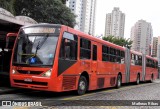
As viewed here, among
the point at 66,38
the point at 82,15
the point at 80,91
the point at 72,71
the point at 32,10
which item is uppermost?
the point at 82,15

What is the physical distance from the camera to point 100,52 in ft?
53.1

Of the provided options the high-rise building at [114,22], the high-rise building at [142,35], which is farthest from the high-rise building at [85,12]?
the high-rise building at [142,35]

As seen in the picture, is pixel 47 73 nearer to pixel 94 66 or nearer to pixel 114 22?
pixel 94 66

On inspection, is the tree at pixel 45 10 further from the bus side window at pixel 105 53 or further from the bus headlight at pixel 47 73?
the bus headlight at pixel 47 73

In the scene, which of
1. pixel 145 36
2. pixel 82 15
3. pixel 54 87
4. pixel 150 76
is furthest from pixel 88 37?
pixel 82 15

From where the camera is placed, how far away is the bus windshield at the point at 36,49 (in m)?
11.6

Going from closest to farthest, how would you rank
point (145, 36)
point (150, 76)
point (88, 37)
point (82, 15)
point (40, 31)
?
point (40, 31)
point (88, 37)
point (150, 76)
point (145, 36)
point (82, 15)

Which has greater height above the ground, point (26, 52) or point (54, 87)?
point (26, 52)

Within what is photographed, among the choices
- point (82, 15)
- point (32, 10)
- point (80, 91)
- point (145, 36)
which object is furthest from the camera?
point (82, 15)

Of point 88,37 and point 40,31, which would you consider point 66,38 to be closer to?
point 40,31

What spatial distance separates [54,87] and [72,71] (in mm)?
1577

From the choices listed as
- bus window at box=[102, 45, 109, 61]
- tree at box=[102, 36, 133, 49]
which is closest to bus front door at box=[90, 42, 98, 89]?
bus window at box=[102, 45, 109, 61]

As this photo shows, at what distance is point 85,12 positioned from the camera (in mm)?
119750

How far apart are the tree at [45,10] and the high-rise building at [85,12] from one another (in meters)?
71.0
